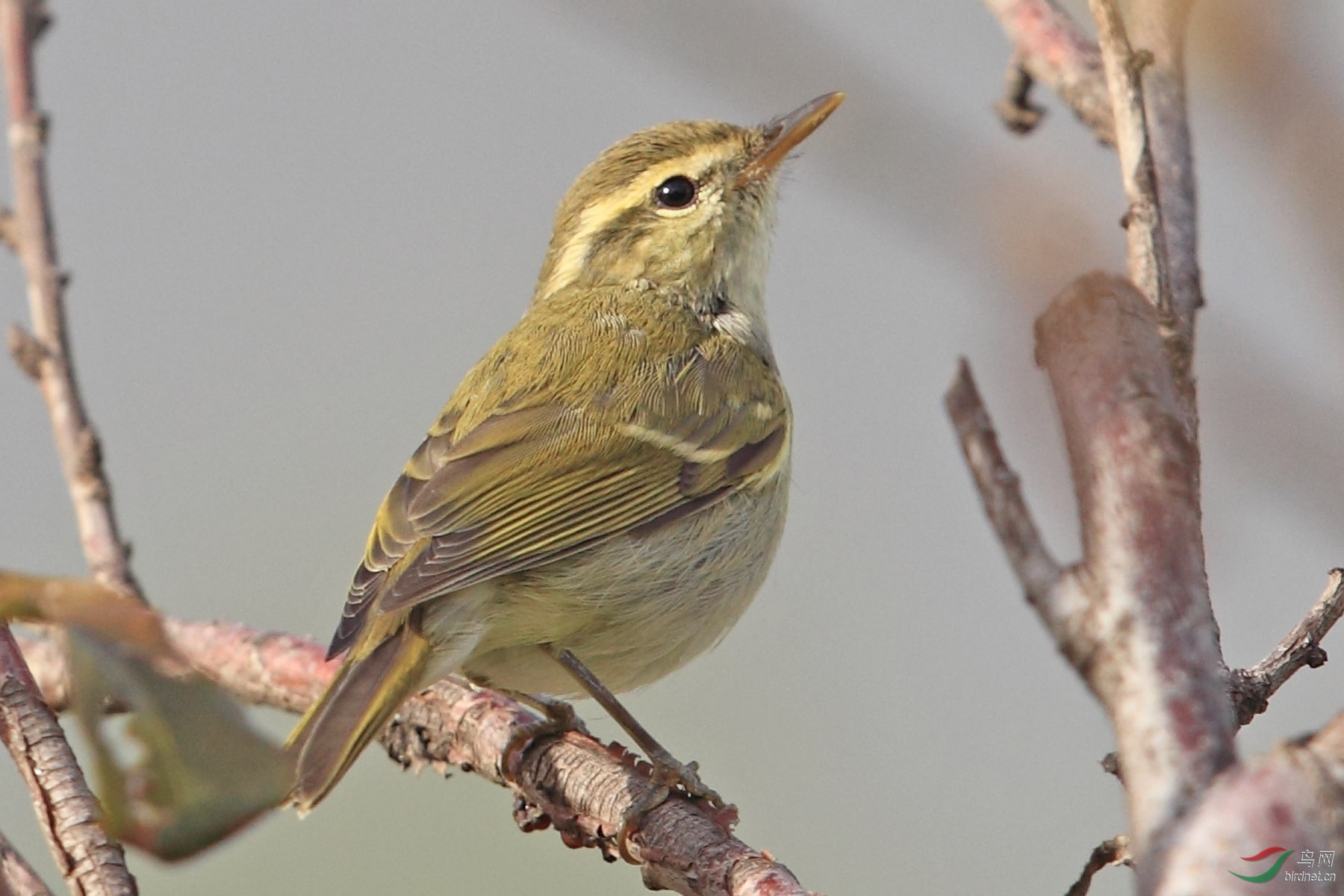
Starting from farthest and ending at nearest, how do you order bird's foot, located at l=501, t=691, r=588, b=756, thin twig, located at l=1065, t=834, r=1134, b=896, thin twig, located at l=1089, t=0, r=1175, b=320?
bird's foot, located at l=501, t=691, r=588, b=756 < thin twig, located at l=1065, t=834, r=1134, b=896 < thin twig, located at l=1089, t=0, r=1175, b=320

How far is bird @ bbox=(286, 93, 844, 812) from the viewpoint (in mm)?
2793

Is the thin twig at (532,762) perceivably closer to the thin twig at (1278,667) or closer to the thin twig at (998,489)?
the thin twig at (1278,667)

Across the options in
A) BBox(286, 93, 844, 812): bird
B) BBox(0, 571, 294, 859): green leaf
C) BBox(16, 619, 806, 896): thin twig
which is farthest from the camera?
BBox(286, 93, 844, 812): bird

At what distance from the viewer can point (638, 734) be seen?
10.0 ft

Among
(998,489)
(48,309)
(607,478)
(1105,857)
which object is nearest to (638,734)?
(607,478)

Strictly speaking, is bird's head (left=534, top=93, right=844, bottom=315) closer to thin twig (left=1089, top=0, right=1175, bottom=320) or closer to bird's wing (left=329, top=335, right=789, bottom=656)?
bird's wing (left=329, top=335, right=789, bottom=656)

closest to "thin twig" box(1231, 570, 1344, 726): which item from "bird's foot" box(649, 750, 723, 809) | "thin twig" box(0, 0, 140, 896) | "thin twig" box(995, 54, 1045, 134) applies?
"bird's foot" box(649, 750, 723, 809)

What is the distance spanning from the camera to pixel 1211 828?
655 millimetres

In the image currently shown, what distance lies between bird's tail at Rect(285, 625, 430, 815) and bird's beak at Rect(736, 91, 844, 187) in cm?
178

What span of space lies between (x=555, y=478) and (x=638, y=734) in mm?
616

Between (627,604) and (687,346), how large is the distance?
886 millimetres

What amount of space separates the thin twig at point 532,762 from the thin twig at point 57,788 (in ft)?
3.62

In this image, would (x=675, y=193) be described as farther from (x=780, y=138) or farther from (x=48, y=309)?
(x=48, y=309)

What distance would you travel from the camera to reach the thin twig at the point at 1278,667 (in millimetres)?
1707
